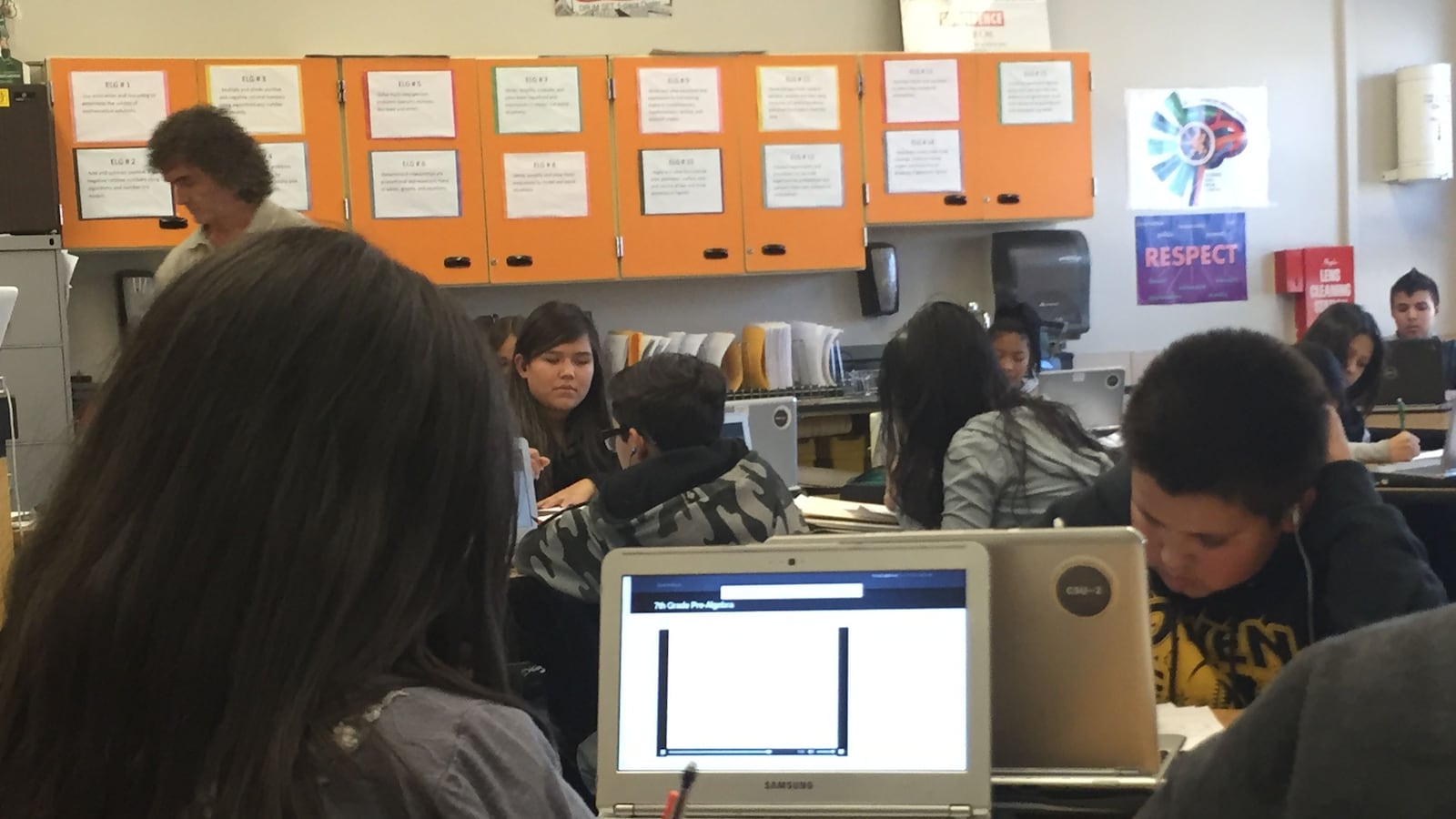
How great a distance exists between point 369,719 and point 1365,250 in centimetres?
666

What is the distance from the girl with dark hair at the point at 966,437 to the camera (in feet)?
8.60

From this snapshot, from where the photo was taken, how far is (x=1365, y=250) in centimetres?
646

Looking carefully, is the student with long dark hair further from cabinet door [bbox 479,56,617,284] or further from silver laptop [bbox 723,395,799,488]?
cabinet door [bbox 479,56,617,284]

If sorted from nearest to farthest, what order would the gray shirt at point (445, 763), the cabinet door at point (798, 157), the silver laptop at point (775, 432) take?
the gray shirt at point (445, 763) → the silver laptop at point (775, 432) → the cabinet door at point (798, 157)

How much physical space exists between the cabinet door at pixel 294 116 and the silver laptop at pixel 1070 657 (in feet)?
13.2

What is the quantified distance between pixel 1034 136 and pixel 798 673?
464cm

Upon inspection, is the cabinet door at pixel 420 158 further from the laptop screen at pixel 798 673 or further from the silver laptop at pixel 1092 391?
the laptop screen at pixel 798 673

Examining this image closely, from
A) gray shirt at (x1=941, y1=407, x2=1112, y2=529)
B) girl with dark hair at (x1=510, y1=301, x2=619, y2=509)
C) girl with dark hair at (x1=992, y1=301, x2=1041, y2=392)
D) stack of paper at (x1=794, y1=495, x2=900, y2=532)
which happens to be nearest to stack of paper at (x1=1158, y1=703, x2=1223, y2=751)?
gray shirt at (x1=941, y1=407, x2=1112, y2=529)

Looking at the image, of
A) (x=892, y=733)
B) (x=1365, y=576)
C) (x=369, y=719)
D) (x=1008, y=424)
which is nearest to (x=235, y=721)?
(x=369, y=719)

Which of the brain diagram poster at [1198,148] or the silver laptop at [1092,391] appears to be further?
the brain diagram poster at [1198,148]

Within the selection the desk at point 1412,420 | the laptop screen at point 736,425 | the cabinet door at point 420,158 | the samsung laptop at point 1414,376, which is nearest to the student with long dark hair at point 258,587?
the laptop screen at point 736,425

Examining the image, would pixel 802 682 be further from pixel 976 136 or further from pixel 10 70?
pixel 976 136

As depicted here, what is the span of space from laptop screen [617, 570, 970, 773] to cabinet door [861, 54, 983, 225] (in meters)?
4.26

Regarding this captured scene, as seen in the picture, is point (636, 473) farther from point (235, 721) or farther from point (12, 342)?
point (12, 342)
